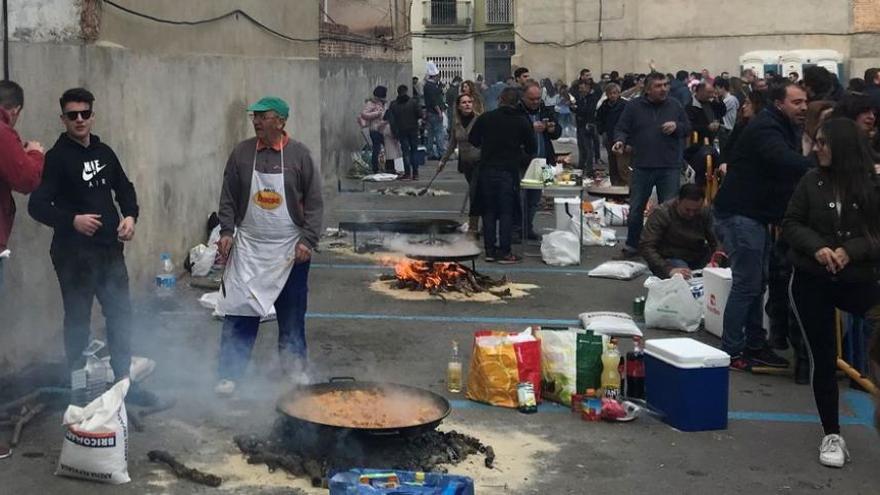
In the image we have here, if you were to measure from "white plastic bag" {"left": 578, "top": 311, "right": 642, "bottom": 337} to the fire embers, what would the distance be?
66.5 inches

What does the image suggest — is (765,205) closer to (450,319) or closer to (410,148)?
(450,319)

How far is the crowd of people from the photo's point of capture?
6.48 metres

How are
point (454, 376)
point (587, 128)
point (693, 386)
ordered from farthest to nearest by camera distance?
point (587, 128) → point (454, 376) → point (693, 386)

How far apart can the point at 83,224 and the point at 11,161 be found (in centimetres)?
55

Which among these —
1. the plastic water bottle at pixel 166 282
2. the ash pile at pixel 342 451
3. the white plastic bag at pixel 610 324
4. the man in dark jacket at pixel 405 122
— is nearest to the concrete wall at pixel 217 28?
the plastic water bottle at pixel 166 282

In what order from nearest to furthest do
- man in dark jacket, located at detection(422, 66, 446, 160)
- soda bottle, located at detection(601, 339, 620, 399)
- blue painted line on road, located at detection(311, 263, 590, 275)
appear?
1. soda bottle, located at detection(601, 339, 620, 399)
2. blue painted line on road, located at detection(311, 263, 590, 275)
3. man in dark jacket, located at detection(422, 66, 446, 160)

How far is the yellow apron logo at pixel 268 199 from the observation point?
7.58 meters

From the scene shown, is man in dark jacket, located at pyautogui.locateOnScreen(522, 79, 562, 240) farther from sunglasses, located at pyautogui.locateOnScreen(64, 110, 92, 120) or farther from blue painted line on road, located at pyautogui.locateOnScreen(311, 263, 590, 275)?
sunglasses, located at pyautogui.locateOnScreen(64, 110, 92, 120)

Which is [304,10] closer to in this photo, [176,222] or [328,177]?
→ [328,177]

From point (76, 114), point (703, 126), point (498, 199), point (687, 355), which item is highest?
point (76, 114)

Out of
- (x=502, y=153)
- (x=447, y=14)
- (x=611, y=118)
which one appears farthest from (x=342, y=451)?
(x=447, y=14)

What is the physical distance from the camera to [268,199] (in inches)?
299

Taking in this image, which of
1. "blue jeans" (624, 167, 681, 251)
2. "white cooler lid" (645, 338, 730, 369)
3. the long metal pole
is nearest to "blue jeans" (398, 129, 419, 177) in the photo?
"blue jeans" (624, 167, 681, 251)

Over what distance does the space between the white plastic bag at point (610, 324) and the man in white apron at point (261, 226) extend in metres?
2.66
